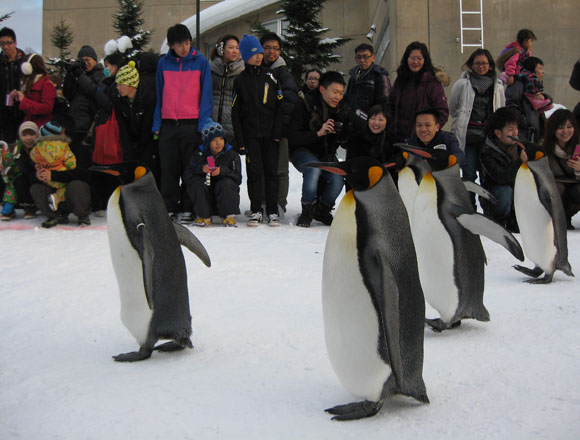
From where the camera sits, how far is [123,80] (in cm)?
553

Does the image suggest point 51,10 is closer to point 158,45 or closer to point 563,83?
point 158,45

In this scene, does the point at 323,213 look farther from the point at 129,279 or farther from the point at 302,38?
the point at 302,38

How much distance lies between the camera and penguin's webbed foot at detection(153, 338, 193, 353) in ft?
8.18

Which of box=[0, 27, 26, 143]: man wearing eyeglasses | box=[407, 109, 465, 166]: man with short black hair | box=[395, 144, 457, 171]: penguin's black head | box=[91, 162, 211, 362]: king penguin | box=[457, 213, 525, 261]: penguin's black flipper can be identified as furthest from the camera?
box=[0, 27, 26, 143]: man wearing eyeglasses

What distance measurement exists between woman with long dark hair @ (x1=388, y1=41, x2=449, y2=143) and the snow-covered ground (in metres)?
2.05

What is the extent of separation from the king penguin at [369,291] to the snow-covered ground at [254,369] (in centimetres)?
12

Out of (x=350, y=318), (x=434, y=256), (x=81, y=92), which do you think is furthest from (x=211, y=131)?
(x=350, y=318)

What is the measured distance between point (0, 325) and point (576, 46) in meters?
11.4

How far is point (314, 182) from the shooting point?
564 cm

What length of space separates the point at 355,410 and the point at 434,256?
1.07 m

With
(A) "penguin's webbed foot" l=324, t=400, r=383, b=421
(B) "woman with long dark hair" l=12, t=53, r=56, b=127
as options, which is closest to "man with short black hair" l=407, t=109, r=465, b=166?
(A) "penguin's webbed foot" l=324, t=400, r=383, b=421

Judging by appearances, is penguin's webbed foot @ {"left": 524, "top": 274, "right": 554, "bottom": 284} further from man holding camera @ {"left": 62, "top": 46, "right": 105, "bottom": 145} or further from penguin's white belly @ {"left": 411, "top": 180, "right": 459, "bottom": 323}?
man holding camera @ {"left": 62, "top": 46, "right": 105, "bottom": 145}

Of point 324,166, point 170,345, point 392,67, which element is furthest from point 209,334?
Answer: point 392,67

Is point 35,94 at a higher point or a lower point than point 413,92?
higher
